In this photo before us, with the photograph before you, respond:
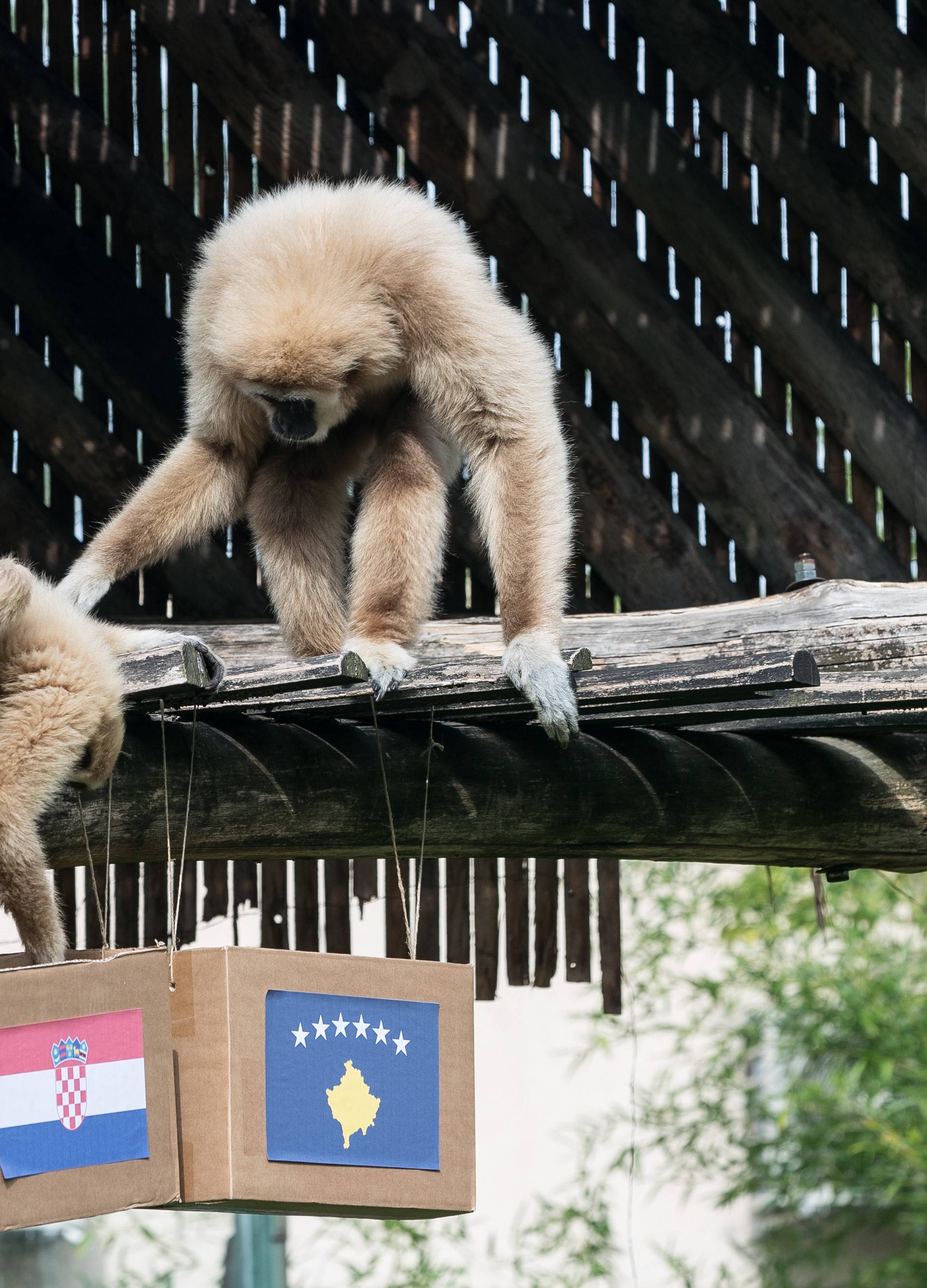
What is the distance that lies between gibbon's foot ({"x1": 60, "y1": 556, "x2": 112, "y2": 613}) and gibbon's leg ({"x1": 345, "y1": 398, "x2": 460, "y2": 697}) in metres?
0.52

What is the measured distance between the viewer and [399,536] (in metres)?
3.07

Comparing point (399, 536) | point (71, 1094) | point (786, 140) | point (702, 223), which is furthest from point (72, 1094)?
point (786, 140)

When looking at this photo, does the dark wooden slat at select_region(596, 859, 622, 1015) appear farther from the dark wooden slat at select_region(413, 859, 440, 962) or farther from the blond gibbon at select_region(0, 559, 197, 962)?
the blond gibbon at select_region(0, 559, 197, 962)

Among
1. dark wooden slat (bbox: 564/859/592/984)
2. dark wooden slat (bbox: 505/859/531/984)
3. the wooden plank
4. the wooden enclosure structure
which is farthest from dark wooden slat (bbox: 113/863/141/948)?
dark wooden slat (bbox: 564/859/592/984)

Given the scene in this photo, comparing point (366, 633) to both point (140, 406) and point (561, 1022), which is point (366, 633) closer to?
point (140, 406)

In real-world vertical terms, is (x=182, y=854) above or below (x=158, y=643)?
below

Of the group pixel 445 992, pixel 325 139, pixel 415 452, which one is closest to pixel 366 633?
pixel 415 452

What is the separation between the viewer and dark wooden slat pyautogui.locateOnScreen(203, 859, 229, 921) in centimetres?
491

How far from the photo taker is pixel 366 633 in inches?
118

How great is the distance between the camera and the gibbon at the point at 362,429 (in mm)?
2920

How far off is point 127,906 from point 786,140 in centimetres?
324

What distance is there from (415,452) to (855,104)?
2125mm

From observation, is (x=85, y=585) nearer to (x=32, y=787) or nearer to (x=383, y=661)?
(x=383, y=661)

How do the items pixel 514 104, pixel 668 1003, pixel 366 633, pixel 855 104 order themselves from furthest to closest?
1. pixel 668 1003
2. pixel 514 104
3. pixel 855 104
4. pixel 366 633
